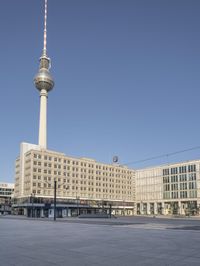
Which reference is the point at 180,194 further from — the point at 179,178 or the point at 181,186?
the point at 179,178

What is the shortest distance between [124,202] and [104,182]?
52.1 ft

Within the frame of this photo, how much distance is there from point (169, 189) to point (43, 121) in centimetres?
6432

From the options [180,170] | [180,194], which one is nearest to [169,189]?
[180,194]

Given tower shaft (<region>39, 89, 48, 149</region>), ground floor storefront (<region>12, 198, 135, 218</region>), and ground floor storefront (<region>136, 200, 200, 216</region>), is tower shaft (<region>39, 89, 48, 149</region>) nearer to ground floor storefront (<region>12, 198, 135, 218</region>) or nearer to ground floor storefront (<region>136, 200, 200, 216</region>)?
ground floor storefront (<region>12, 198, 135, 218</region>)

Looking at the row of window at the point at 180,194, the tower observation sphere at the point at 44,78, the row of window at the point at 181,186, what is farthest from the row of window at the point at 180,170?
the tower observation sphere at the point at 44,78

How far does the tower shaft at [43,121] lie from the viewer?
15050 cm

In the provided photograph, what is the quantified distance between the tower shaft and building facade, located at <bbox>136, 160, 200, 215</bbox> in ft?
172

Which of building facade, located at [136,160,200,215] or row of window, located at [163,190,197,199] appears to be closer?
building facade, located at [136,160,200,215]

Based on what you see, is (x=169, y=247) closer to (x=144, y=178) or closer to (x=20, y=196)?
(x=20, y=196)

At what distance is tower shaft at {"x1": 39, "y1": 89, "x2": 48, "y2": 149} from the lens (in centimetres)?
15050

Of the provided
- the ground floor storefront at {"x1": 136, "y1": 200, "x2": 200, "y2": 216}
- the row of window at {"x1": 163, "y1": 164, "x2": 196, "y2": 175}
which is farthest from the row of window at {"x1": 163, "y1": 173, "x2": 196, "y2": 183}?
the ground floor storefront at {"x1": 136, "y1": 200, "x2": 200, "y2": 216}

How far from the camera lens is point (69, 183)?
145875mm

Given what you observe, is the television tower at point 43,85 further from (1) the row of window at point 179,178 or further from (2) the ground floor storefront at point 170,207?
(2) the ground floor storefront at point 170,207

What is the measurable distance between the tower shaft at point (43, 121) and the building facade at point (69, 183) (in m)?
4.57
